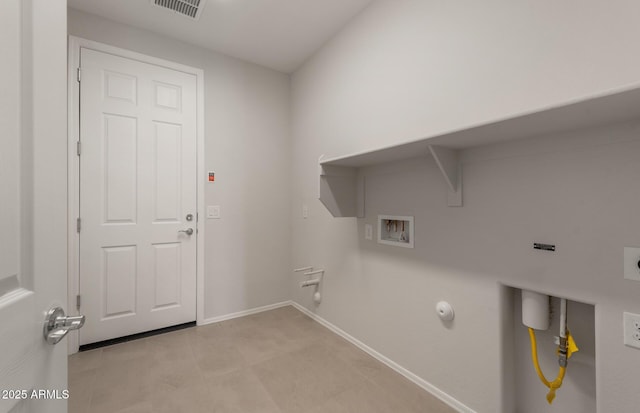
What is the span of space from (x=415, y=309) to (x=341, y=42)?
221 centimetres

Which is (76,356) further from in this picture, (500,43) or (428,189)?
(500,43)

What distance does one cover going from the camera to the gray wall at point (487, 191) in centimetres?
102

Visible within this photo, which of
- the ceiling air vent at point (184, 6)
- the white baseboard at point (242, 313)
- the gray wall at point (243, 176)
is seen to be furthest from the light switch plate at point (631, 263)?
the ceiling air vent at point (184, 6)

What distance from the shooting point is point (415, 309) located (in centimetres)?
174

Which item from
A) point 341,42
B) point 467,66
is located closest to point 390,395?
point 467,66

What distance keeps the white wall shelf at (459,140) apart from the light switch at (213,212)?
124 centimetres

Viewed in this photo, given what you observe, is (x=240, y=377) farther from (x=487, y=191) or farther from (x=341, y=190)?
(x=487, y=191)

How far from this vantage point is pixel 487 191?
138cm

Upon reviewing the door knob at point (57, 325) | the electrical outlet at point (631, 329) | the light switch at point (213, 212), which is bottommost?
the electrical outlet at point (631, 329)

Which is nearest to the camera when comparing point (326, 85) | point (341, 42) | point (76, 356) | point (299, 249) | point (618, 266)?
point (618, 266)

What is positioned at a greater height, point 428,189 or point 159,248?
point 428,189

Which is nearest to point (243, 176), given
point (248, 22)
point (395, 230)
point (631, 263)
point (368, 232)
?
point (248, 22)

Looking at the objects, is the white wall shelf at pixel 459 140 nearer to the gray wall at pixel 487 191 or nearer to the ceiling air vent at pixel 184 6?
the gray wall at pixel 487 191

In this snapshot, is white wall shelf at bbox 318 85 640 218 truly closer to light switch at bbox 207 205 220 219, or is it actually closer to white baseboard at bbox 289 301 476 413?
white baseboard at bbox 289 301 476 413
